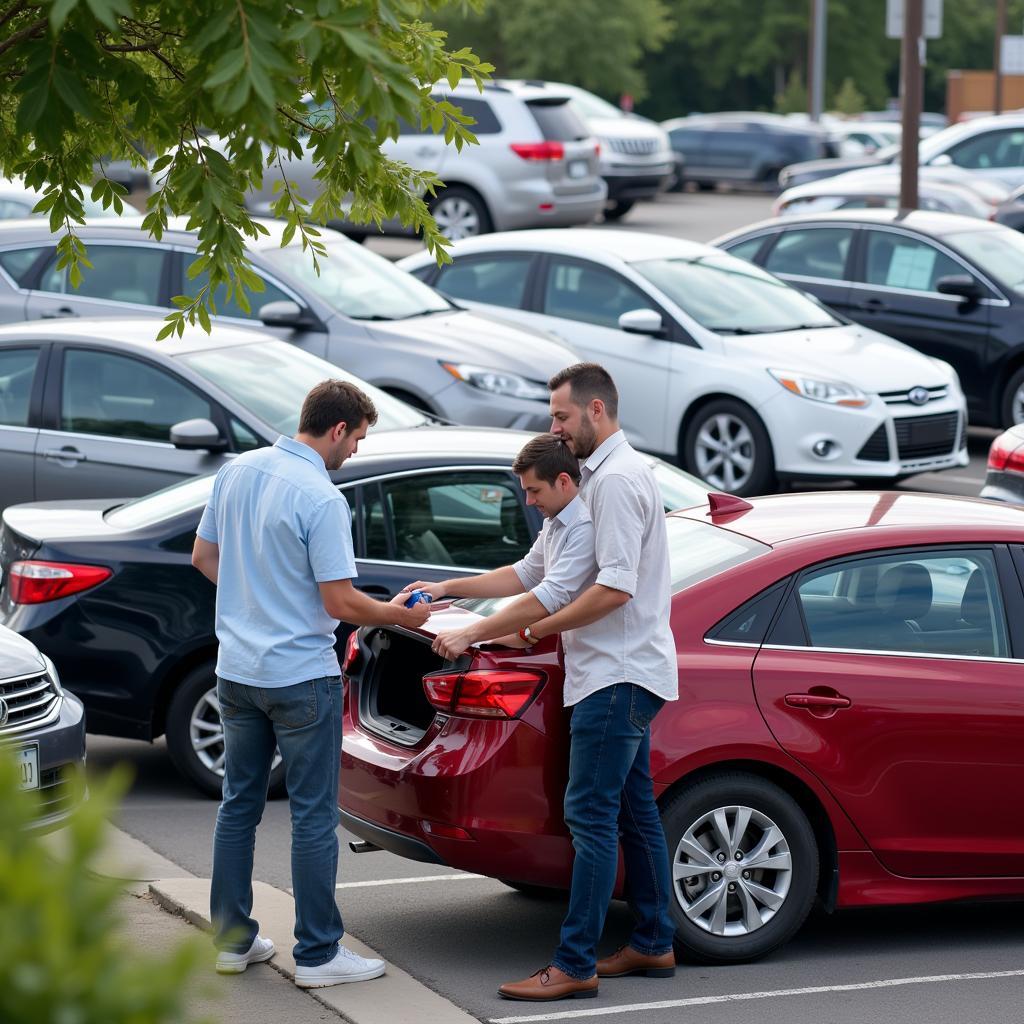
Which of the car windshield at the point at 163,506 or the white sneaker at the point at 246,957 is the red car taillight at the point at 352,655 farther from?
the car windshield at the point at 163,506

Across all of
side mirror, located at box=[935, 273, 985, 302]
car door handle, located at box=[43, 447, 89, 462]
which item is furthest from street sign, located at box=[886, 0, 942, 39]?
car door handle, located at box=[43, 447, 89, 462]

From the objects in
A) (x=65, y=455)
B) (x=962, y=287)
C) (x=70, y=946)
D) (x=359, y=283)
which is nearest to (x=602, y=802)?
(x=70, y=946)

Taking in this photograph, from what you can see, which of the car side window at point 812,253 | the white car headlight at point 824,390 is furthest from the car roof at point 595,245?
the white car headlight at point 824,390

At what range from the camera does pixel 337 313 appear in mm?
12016

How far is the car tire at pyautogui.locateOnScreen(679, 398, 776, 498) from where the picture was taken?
40.6 feet

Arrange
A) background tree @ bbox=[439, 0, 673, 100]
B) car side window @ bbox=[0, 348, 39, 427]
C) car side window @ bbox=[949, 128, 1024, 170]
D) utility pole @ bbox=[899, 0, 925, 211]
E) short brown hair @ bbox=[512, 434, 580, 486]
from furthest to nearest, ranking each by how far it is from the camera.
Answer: background tree @ bbox=[439, 0, 673, 100]
car side window @ bbox=[949, 128, 1024, 170]
utility pole @ bbox=[899, 0, 925, 211]
car side window @ bbox=[0, 348, 39, 427]
short brown hair @ bbox=[512, 434, 580, 486]

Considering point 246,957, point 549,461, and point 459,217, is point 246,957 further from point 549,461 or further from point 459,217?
point 459,217

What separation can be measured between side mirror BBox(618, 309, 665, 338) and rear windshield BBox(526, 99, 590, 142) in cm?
1062

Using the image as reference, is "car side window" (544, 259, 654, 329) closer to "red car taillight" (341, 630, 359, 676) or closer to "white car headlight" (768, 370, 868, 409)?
"white car headlight" (768, 370, 868, 409)

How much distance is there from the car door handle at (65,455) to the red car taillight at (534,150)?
46.5 ft

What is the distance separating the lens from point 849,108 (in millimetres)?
61312

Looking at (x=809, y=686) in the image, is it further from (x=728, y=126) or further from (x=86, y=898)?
(x=728, y=126)

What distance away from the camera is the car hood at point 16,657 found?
6.08m

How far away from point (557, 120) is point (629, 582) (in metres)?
18.8
